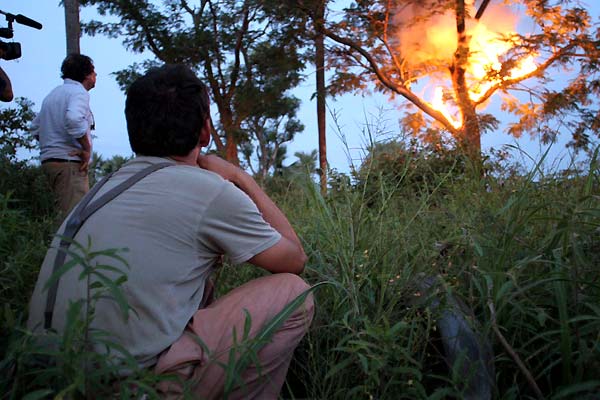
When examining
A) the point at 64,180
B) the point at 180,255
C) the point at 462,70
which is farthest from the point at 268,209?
the point at 462,70

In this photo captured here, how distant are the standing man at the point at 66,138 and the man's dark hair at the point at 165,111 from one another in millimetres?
3279

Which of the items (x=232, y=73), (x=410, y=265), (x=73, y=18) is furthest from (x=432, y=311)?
(x=232, y=73)

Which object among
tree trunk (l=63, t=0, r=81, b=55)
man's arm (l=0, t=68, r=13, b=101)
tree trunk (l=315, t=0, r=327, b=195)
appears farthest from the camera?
tree trunk (l=315, t=0, r=327, b=195)

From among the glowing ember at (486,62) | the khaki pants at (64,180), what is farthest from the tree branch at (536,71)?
the khaki pants at (64,180)

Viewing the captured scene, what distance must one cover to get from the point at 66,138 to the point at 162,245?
3827mm

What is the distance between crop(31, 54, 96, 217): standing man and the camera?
5.05m

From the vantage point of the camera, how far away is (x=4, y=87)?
4.22m

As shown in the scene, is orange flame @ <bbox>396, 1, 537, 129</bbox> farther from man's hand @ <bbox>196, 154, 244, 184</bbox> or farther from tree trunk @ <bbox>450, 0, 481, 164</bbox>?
man's hand @ <bbox>196, 154, 244, 184</bbox>

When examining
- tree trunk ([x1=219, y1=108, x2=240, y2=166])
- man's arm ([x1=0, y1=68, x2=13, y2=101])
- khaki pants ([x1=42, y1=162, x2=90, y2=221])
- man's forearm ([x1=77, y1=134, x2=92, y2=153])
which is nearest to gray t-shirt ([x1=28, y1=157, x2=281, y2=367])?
man's arm ([x1=0, y1=68, x2=13, y2=101])

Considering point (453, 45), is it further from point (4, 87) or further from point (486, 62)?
point (4, 87)

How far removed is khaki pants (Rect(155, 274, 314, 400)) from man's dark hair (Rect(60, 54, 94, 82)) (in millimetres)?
3987

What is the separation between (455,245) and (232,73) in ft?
46.1

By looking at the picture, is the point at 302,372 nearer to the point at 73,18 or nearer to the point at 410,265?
the point at 410,265

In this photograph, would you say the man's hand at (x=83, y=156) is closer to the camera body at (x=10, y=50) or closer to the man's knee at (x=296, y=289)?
the camera body at (x=10, y=50)
